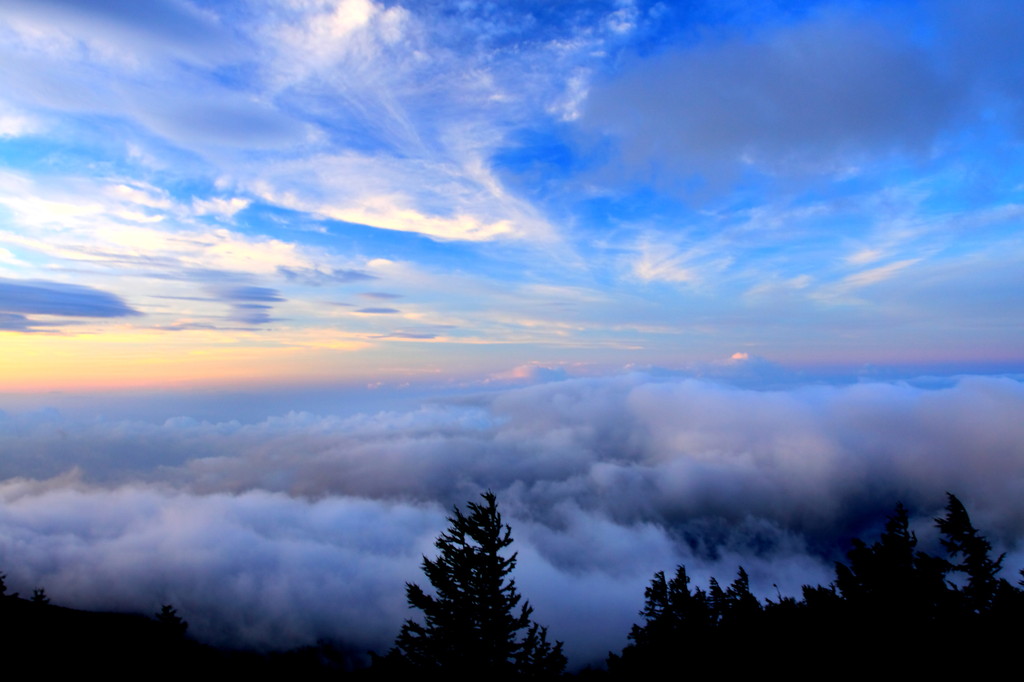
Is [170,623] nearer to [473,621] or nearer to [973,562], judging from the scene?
[473,621]

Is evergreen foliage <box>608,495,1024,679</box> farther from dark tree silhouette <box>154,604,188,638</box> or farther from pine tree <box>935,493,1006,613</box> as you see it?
dark tree silhouette <box>154,604,188,638</box>

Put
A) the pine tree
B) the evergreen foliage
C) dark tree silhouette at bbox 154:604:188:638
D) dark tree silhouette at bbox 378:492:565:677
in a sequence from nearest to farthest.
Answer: the evergreen foliage, dark tree silhouette at bbox 378:492:565:677, the pine tree, dark tree silhouette at bbox 154:604:188:638

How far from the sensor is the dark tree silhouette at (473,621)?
60.5 feet

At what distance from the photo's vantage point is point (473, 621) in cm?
1888

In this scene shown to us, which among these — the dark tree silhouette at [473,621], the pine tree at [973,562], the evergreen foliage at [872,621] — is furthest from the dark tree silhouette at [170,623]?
the pine tree at [973,562]

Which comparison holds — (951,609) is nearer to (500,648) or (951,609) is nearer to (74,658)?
(500,648)

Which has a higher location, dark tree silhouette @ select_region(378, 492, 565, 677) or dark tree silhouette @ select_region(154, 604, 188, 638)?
dark tree silhouette @ select_region(378, 492, 565, 677)

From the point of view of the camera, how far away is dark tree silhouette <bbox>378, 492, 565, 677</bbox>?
18438mm

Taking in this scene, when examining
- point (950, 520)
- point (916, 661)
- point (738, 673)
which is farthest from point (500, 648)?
point (950, 520)

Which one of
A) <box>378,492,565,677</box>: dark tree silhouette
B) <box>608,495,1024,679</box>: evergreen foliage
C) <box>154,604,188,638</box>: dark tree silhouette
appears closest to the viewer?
<box>608,495,1024,679</box>: evergreen foliage

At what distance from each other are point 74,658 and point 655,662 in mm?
62177

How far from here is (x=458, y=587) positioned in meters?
19.7

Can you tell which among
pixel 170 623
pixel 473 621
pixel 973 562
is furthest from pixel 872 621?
pixel 170 623

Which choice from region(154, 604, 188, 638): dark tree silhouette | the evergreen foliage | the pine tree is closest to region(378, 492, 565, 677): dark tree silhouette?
the evergreen foliage
